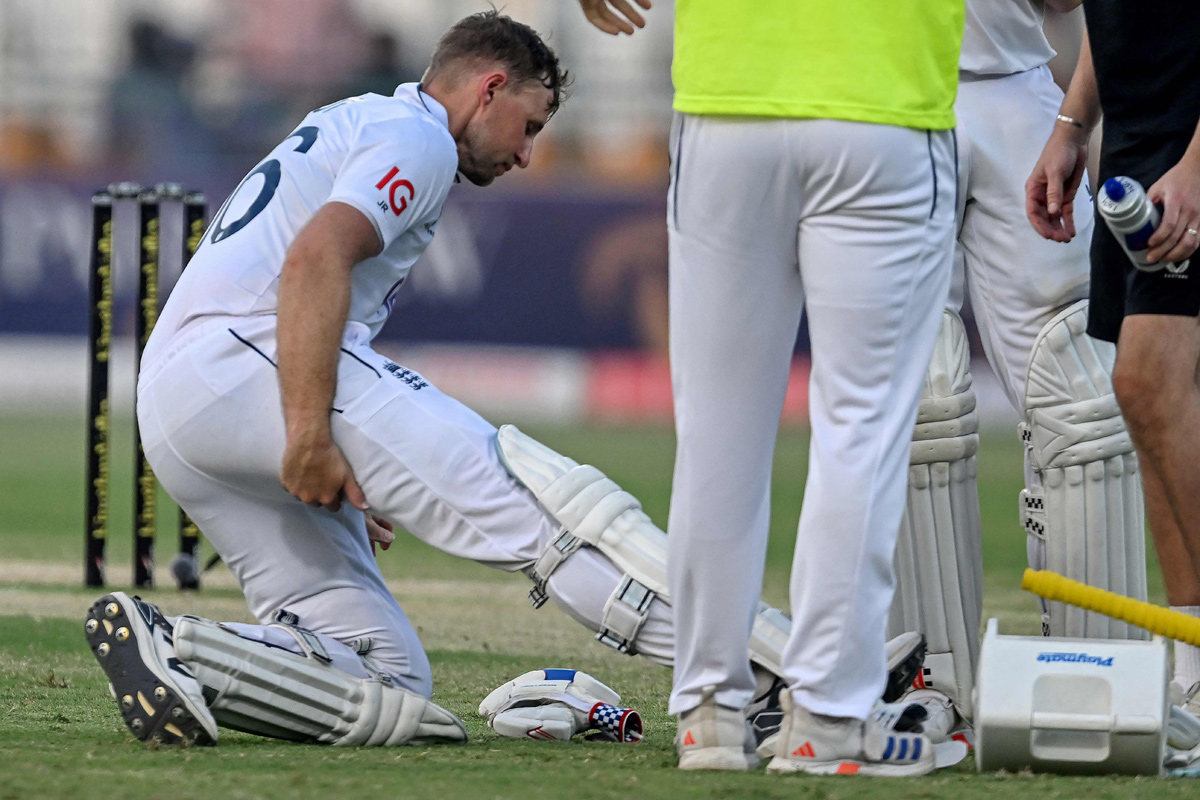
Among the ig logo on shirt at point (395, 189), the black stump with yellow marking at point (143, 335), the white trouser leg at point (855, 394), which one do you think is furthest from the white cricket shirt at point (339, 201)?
the black stump with yellow marking at point (143, 335)

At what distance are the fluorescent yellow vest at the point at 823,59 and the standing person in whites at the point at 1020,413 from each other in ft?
2.38

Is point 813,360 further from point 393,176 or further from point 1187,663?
point 1187,663

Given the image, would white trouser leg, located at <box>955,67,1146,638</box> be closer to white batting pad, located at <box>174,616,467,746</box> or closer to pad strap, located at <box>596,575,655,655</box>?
pad strap, located at <box>596,575,655,655</box>

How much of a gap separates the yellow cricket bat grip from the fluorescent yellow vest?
2.32ft

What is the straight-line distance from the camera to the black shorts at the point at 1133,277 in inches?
110

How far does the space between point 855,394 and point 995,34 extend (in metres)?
1.11

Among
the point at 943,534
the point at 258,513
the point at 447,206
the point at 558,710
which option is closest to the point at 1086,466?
the point at 943,534

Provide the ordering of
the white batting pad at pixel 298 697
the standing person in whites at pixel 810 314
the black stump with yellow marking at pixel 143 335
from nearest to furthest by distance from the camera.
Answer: the standing person in whites at pixel 810 314 → the white batting pad at pixel 298 697 → the black stump with yellow marking at pixel 143 335

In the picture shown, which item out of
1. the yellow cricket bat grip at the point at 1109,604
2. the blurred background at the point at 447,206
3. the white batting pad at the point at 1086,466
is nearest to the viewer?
the yellow cricket bat grip at the point at 1109,604

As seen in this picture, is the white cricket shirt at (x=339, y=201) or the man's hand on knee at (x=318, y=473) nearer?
the man's hand on knee at (x=318, y=473)

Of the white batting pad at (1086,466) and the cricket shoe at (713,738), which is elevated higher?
the white batting pad at (1086,466)

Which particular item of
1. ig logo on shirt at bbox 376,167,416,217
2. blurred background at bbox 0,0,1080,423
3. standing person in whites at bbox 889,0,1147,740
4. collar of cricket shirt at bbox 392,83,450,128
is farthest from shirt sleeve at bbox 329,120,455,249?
blurred background at bbox 0,0,1080,423

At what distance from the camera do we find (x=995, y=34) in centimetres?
312

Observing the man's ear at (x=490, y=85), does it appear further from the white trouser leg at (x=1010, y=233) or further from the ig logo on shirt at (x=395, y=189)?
the white trouser leg at (x=1010, y=233)
